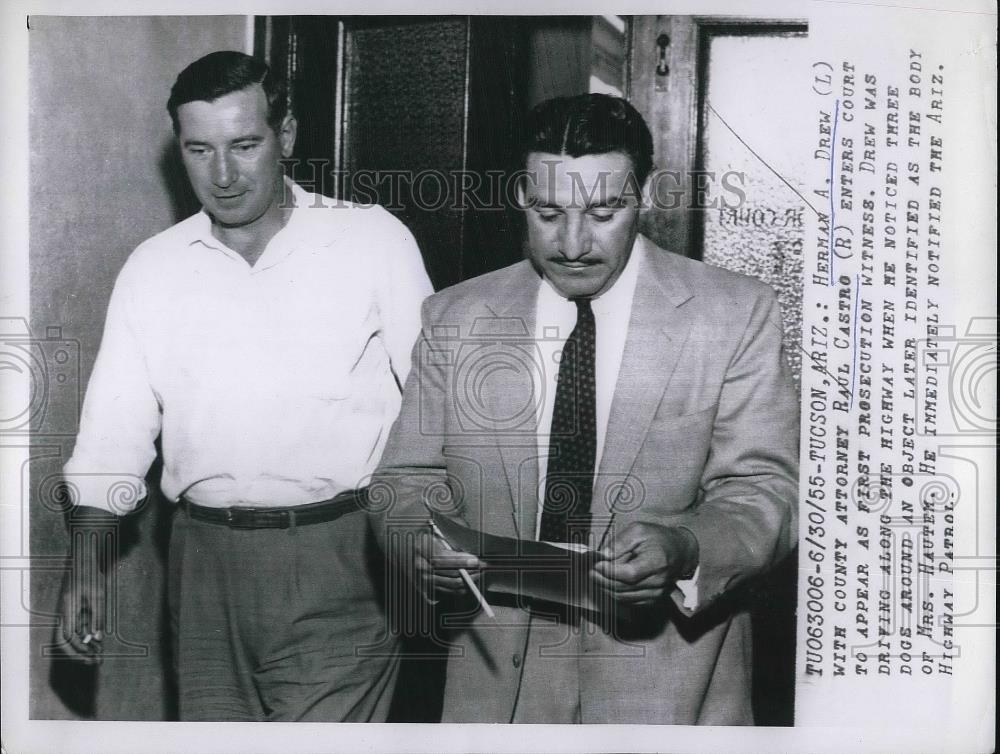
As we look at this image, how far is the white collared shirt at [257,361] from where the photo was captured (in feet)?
5.57

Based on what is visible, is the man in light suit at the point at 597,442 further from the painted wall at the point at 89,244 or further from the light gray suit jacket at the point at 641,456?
the painted wall at the point at 89,244

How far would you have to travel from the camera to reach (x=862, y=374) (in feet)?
5.70

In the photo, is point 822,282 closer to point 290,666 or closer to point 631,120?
point 631,120

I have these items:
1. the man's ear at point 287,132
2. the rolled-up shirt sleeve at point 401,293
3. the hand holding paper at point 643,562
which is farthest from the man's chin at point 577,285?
the man's ear at point 287,132

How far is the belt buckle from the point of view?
1.70 meters

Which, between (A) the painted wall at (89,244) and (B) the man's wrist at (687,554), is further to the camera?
(A) the painted wall at (89,244)

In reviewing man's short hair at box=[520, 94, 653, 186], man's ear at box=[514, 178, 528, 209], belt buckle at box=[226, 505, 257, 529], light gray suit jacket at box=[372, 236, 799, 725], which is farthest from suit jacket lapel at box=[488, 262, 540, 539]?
belt buckle at box=[226, 505, 257, 529]

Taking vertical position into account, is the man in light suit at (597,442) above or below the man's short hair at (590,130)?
below

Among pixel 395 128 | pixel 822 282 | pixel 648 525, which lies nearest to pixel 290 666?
pixel 648 525

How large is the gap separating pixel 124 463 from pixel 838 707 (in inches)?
57.2

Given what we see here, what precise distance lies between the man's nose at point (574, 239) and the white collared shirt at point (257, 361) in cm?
27

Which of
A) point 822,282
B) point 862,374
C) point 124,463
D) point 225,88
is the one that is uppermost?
point 225,88

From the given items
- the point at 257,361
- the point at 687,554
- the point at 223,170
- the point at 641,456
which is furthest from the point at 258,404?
the point at 687,554

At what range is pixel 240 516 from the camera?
1703mm
